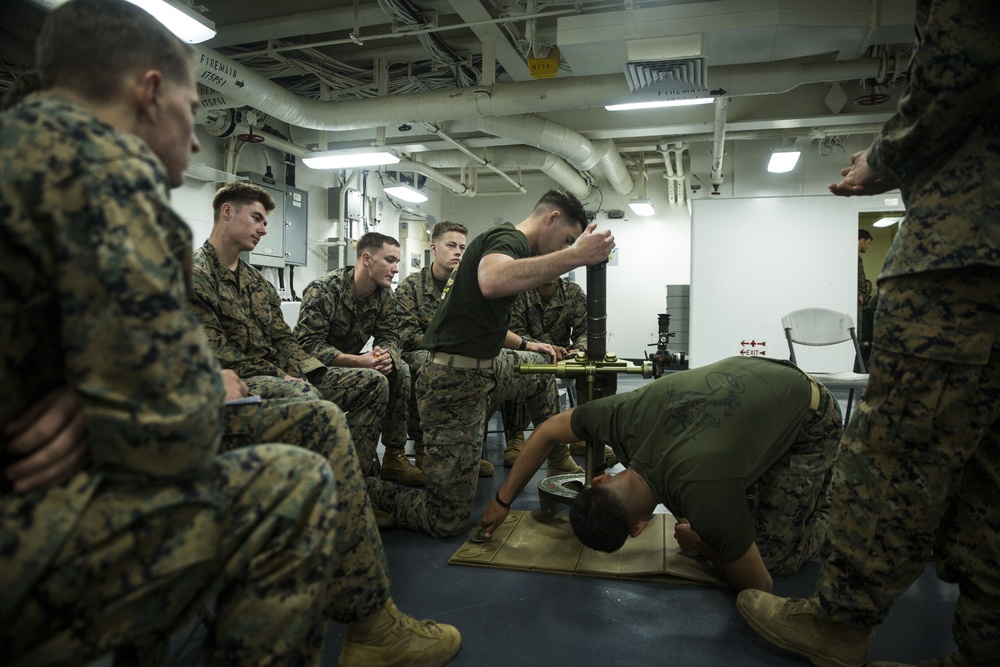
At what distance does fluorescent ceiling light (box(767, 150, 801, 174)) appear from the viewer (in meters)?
6.63

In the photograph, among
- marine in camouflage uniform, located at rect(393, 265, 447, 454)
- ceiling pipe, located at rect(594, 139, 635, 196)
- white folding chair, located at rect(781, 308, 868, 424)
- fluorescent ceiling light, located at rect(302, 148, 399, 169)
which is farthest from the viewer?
ceiling pipe, located at rect(594, 139, 635, 196)

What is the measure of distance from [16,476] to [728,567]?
185cm

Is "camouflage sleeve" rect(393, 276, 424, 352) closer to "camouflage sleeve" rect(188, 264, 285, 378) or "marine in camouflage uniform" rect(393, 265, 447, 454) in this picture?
"marine in camouflage uniform" rect(393, 265, 447, 454)

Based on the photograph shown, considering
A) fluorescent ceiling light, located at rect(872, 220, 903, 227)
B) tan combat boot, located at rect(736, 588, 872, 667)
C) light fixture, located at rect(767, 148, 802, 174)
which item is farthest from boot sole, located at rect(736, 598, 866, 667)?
fluorescent ceiling light, located at rect(872, 220, 903, 227)

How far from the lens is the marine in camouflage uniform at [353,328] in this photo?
350 cm

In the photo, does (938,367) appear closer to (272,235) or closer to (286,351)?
(286,351)

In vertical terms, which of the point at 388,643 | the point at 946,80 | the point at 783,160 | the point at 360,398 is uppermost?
the point at 783,160

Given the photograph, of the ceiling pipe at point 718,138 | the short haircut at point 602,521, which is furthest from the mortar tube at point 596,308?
the ceiling pipe at point 718,138

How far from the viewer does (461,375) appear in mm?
2547

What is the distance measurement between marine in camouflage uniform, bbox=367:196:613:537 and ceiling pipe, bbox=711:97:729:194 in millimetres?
3526

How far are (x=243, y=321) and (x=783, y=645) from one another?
2.52m

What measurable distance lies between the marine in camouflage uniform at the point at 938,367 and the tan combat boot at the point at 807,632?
0.33 feet

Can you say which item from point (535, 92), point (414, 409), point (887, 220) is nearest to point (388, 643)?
point (414, 409)

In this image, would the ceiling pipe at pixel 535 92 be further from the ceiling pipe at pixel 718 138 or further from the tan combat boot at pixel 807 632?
the tan combat boot at pixel 807 632
